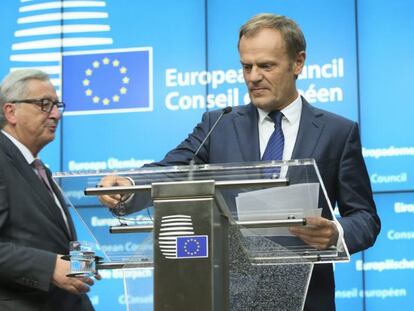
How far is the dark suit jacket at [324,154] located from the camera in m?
2.49

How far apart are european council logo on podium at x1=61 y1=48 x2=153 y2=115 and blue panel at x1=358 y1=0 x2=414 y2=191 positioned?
1457 mm

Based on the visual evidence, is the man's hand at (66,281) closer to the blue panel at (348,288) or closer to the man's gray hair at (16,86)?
the man's gray hair at (16,86)

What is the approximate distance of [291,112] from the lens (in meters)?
2.68

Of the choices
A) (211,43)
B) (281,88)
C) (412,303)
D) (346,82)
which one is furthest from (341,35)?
(281,88)

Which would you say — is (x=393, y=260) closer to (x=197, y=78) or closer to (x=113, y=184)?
(x=197, y=78)

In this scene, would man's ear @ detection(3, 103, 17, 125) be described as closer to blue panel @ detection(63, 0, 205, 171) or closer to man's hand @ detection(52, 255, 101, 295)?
man's hand @ detection(52, 255, 101, 295)

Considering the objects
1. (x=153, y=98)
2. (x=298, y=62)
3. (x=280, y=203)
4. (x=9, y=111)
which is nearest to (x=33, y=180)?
(x=9, y=111)

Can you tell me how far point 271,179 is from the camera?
191 centimetres

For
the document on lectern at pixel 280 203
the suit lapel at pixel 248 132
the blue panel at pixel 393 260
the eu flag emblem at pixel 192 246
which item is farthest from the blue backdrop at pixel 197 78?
the eu flag emblem at pixel 192 246

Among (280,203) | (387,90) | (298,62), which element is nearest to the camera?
(280,203)

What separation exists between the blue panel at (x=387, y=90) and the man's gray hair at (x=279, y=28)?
2.82m

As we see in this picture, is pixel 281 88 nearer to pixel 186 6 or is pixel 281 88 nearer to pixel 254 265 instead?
pixel 254 265

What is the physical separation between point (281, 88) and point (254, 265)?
2.60 feet

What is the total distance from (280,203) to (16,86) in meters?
1.95
